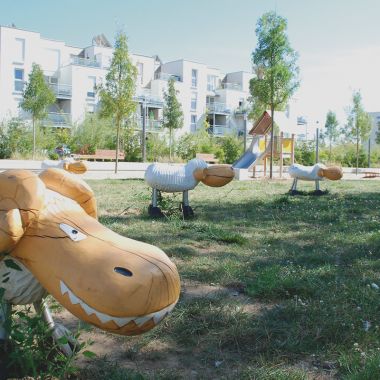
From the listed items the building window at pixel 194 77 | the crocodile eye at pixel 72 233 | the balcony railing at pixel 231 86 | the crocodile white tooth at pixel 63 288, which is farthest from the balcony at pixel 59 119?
the crocodile white tooth at pixel 63 288

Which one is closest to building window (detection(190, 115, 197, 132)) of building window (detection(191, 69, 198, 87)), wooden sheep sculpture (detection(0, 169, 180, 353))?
building window (detection(191, 69, 198, 87))

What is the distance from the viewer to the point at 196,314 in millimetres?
3217

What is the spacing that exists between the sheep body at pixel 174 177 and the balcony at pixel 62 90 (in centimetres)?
3605

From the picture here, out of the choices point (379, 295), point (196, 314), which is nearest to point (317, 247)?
point (379, 295)

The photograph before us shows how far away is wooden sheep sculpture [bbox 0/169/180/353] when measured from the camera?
5.57 ft

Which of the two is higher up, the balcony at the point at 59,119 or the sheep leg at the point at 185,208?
the balcony at the point at 59,119

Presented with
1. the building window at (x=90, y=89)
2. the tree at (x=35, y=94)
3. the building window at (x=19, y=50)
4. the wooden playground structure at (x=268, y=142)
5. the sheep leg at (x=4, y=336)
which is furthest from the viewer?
the building window at (x=90, y=89)

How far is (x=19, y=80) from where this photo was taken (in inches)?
1534

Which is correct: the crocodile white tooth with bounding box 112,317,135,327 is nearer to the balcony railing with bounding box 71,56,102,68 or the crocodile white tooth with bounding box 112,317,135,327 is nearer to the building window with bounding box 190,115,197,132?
the balcony railing with bounding box 71,56,102,68

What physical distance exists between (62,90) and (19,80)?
368 cm

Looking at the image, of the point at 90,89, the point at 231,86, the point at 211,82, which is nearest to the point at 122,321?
the point at 90,89

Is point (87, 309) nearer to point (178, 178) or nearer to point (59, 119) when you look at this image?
point (178, 178)

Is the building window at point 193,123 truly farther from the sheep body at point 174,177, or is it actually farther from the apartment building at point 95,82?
the sheep body at point 174,177

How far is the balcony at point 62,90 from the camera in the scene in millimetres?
40594
